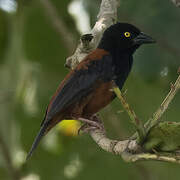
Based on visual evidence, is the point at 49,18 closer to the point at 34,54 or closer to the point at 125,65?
the point at 34,54

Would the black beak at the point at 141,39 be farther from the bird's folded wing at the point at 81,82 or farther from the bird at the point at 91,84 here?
the bird's folded wing at the point at 81,82

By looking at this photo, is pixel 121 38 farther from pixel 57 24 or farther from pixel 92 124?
pixel 92 124

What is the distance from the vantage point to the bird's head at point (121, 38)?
15.3 ft

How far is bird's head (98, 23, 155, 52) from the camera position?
15.3 ft

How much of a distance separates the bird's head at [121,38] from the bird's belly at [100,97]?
578mm

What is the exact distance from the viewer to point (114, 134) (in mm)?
5445

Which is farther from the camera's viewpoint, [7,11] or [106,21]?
[7,11]

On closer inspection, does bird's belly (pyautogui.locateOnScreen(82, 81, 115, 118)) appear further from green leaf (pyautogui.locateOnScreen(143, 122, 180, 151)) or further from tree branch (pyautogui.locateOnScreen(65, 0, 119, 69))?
green leaf (pyautogui.locateOnScreen(143, 122, 180, 151))

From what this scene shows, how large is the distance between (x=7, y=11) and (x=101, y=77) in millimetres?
1697

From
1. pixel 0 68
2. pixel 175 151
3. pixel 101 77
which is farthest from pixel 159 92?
pixel 175 151

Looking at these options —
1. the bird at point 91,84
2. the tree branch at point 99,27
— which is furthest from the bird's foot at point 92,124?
the tree branch at point 99,27

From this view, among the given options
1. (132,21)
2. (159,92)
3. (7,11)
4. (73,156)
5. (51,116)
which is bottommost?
(73,156)

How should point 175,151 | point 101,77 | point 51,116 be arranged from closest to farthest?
1. point 175,151
2. point 51,116
3. point 101,77

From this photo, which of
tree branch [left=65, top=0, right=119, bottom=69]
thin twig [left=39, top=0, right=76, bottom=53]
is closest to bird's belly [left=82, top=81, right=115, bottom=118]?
tree branch [left=65, top=0, right=119, bottom=69]
